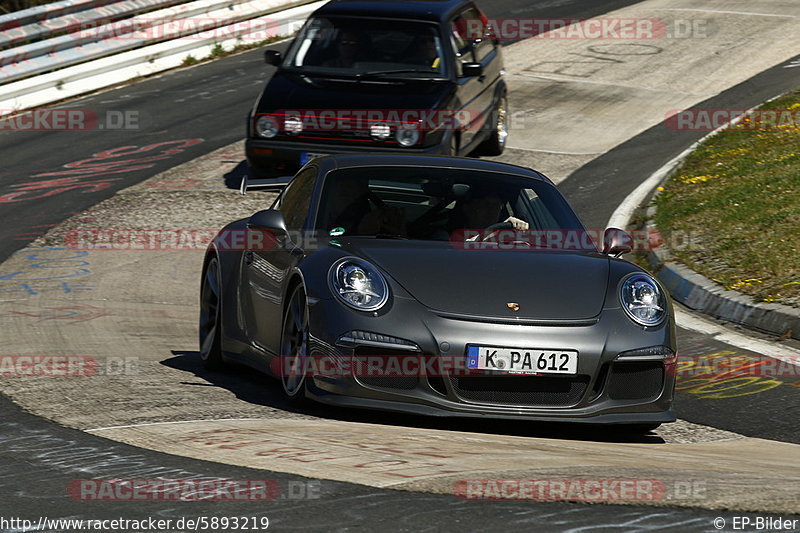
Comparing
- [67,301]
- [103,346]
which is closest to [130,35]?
[67,301]

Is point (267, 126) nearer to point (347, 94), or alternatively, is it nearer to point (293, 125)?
point (293, 125)

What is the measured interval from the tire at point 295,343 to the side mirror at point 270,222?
20.5 inches

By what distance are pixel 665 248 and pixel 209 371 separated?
4935 mm

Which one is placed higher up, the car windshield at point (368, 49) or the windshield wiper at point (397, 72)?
the car windshield at point (368, 49)

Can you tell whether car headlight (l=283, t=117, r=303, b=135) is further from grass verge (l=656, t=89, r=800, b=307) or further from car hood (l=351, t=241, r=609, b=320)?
car hood (l=351, t=241, r=609, b=320)

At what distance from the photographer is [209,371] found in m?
8.05

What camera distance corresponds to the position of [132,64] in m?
19.8

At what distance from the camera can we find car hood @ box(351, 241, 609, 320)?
252 inches

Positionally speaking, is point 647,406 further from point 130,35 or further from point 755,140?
point 130,35

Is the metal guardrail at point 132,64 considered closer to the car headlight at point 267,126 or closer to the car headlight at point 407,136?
the car headlight at point 267,126

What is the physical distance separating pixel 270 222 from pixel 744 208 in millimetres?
6148

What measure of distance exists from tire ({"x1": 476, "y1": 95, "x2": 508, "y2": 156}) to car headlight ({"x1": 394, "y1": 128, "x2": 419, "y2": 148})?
2.61 meters

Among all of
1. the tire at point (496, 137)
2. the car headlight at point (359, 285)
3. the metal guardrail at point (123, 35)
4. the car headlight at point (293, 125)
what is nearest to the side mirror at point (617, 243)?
the car headlight at point (359, 285)

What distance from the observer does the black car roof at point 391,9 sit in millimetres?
14188
